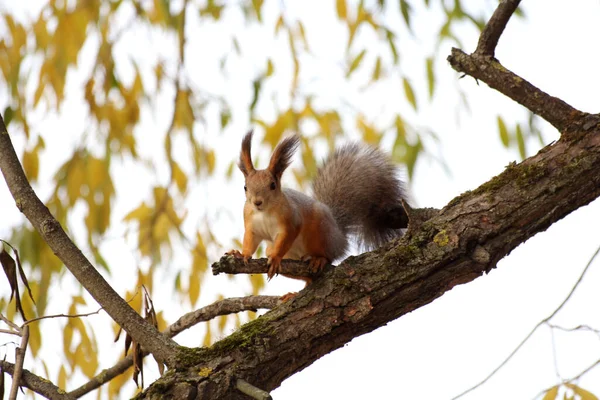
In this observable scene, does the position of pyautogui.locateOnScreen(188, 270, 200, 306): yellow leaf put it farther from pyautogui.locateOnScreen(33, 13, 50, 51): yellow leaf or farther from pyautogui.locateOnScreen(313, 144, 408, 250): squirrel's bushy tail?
pyautogui.locateOnScreen(33, 13, 50, 51): yellow leaf

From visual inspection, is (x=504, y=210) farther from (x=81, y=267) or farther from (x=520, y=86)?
(x=81, y=267)

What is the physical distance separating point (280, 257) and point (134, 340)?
0.41 m

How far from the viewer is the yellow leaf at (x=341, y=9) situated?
237cm

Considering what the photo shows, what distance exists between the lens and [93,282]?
1.52 m

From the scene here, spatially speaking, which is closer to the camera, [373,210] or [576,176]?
[576,176]

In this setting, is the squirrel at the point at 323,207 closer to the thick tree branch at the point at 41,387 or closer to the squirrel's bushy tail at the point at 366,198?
the squirrel's bushy tail at the point at 366,198

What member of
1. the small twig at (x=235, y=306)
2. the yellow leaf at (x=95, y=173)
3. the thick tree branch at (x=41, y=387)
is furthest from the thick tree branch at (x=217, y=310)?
the yellow leaf at (x=95, y=173)

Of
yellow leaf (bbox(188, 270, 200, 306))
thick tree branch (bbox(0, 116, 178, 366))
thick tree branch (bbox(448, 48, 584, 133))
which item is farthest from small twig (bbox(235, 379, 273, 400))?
yellow leaf (bbox(188, 270, 200, 306))

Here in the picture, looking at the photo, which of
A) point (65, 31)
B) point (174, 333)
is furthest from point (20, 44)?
point (174, 333)

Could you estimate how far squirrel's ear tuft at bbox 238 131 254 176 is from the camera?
6.49 ft

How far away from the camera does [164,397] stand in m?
1.40

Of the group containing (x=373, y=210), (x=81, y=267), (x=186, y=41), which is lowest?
(x=81, y=267)

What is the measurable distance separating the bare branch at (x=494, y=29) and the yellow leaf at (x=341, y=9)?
67 centimetres

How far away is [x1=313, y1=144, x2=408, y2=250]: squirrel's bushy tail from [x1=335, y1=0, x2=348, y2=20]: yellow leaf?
444 mm
